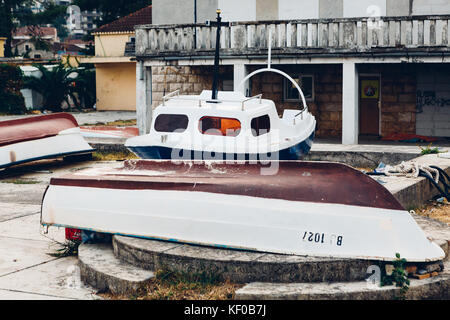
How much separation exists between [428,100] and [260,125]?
9.93 meters

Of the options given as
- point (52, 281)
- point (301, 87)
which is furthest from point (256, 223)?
point (301, 87)

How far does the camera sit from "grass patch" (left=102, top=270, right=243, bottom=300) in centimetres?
688

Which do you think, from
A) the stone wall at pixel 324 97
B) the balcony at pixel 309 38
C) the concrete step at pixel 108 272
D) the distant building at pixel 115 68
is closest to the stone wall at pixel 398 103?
the stone wall at pixel 324 97

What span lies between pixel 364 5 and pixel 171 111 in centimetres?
982

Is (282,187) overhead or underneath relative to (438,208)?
overhead

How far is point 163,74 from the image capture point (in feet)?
79.4

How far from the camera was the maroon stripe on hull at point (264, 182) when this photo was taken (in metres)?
7.28

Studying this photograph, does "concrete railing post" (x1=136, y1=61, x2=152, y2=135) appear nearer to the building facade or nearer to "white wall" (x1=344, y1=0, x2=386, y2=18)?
the building facade

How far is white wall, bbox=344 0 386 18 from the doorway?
7.54 ft

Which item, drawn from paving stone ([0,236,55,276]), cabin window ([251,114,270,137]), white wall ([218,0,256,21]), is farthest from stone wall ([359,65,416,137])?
paving stone ([0,236,55,276])

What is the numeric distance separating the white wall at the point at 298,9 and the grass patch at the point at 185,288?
16.4m

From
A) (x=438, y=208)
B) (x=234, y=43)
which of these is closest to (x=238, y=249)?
(x=438, y=208)

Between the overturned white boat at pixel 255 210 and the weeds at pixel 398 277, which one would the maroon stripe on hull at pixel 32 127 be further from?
the weeds at pixel 398 277
